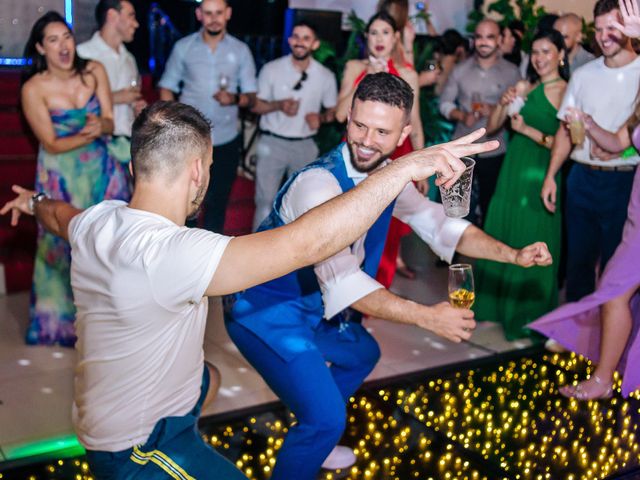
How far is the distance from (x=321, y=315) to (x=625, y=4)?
1950mm

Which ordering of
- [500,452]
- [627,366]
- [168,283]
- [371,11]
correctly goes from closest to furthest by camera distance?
[168,283]
[500,452]
[627,366]
[371,11]

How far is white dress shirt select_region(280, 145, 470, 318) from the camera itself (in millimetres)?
2299

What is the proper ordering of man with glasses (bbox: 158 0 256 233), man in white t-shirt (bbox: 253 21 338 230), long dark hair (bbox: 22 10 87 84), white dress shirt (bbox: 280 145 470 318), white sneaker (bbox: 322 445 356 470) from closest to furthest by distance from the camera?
white dress shirt (bbox: 280 145 470 318) < white sneaker (bbox: 322 445 356 470) < long dark hair (bbox: 22 10 87 84) < man with glasses (bbox: 158 0 256 233) < man in white t-shirt (bbox: 253 21 338 230)

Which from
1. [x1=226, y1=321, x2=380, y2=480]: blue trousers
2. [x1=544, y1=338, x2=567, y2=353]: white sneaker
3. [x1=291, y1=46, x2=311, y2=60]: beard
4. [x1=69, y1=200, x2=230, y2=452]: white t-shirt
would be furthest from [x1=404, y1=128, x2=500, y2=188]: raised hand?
[x1=291, y1=46, x2=311, y2=60]: beard

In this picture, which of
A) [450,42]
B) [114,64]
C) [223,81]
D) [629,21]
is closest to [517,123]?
[629,21]

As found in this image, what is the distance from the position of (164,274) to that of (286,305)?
0.88 m

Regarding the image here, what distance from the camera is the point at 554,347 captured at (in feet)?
13.6

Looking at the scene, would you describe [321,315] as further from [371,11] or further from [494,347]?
[371,11]

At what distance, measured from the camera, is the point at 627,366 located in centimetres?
340

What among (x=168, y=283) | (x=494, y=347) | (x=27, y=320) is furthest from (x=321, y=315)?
(x=27, y=320)

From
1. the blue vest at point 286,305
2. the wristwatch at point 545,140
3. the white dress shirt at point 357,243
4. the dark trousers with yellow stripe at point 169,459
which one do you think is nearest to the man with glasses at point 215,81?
the wristwatch at point 545,140

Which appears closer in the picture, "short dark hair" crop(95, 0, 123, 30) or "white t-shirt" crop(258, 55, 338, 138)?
"short dark hair" crop(95, 0, 123, 30)

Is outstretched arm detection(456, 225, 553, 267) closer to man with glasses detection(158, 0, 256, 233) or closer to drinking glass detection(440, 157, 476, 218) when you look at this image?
drinking glass detection(440, 157, 476, 218)

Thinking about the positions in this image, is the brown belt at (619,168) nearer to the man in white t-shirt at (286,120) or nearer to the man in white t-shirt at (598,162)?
the man in white t-shirt at (598,162)
